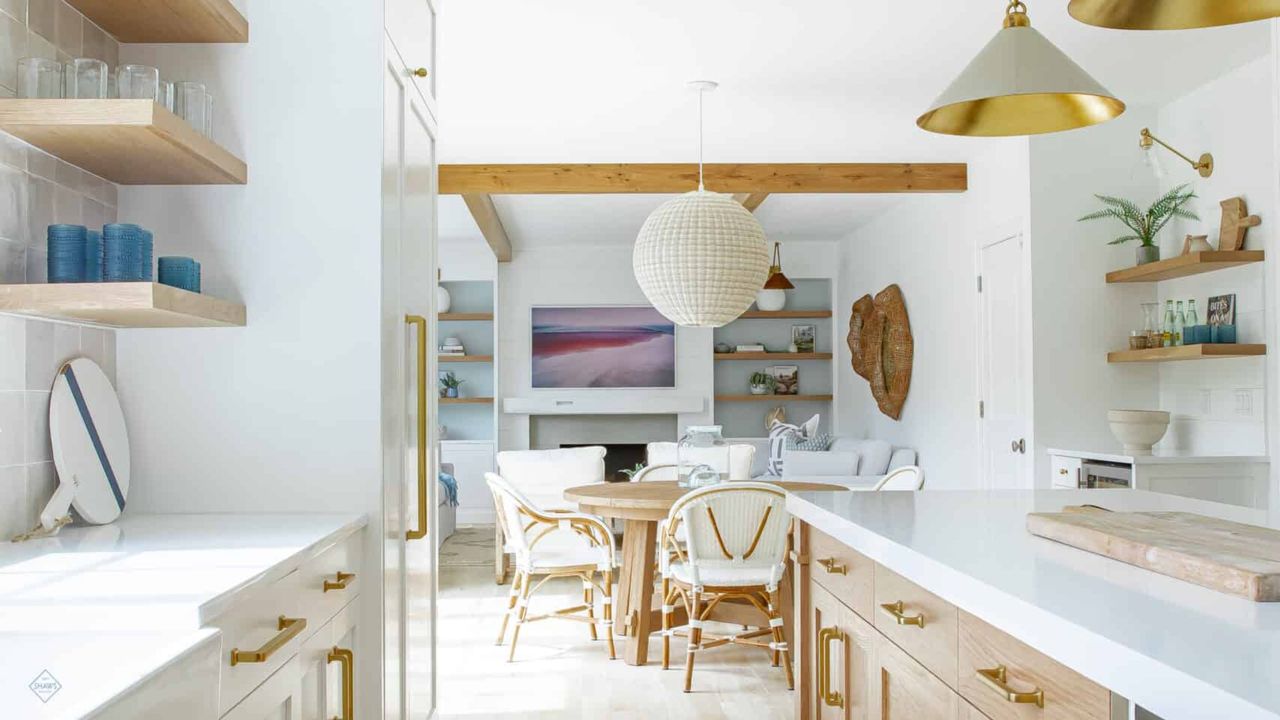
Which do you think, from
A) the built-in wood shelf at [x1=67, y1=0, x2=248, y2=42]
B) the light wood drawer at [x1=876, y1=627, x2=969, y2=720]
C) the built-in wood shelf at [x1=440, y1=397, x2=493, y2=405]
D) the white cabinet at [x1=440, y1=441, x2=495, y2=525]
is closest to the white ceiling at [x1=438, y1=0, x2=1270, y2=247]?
the built-in wood shelf at [x1=67, y1=0, x2=248, y2=42]

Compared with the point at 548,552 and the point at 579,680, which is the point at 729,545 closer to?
the point at 579,680

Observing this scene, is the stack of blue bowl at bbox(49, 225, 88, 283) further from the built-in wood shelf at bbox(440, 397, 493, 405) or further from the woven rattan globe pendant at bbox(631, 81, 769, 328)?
the built-in wood shelf at bbox(440, 397, 493, 405)

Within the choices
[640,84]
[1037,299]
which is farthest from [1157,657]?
[1037,299]

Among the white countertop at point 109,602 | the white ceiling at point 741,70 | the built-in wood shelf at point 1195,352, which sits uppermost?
the white ceiling at point 741,70

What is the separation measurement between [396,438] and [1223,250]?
12.0 ft

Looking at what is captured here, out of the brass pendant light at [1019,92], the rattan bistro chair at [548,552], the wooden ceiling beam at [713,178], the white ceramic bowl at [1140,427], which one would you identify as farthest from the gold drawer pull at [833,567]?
the wooden ceiling beam at [713,178]

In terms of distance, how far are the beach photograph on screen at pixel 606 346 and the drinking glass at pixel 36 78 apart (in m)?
7.39

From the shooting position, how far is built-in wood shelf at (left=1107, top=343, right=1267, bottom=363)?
4078 millimetres

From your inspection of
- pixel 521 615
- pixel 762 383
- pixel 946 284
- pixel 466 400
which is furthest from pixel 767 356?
A: pixel 521 615

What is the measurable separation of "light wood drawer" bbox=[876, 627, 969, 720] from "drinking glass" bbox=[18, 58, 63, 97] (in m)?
1.87

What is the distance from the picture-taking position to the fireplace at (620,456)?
9500 millimetres

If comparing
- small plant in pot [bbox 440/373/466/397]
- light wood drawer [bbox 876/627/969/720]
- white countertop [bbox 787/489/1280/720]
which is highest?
small plant in pot [bbox 440/373/466/397]

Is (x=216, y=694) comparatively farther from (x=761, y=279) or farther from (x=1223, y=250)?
(x=1223, y=250)

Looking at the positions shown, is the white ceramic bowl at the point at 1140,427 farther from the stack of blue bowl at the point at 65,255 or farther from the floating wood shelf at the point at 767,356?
the floating wood shelf at the point at 767,356
